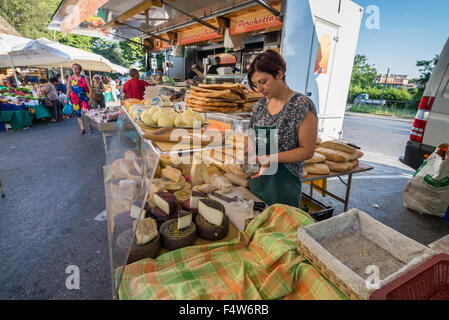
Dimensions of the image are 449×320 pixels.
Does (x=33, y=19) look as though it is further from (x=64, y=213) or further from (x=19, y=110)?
(x=64, y=213)

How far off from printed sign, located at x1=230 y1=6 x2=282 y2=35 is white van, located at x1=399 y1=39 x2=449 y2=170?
107 inches

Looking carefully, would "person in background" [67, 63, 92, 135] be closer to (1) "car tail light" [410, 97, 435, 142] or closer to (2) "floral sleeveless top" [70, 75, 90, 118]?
(2) "floral sleeveless top" [70, 75, 90, 118]

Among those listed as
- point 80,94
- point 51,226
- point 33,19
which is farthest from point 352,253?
point 33,19

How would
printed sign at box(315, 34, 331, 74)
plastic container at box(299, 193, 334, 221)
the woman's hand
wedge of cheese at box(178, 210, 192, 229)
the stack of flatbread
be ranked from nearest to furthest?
wedge of cheese at box(178, 210, 192, 229) < the woman's hand < the stack of flatbread < plastic container at box(299, 193, 334, 221) < printed sign at box(315, 34, 331, 74)

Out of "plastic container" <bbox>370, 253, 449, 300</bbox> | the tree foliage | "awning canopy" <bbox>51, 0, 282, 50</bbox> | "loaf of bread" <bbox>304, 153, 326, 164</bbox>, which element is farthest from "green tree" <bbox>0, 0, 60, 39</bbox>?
"plastic container" <bbox>370, 253, 449, 300</bbox>

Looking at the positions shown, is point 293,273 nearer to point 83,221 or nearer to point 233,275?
point 233,275

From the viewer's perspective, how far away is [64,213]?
3.30 metres

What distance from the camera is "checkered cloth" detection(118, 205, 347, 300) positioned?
2.91ft

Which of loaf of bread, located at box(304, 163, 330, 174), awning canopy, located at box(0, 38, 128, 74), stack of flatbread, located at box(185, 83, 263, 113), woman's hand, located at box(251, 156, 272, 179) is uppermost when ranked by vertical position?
awning canopy, located at box(0, 38, 128, 74)

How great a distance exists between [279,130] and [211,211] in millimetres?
810

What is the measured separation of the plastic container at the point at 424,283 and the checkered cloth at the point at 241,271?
173 mm

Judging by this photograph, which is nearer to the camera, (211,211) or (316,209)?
(211,211)

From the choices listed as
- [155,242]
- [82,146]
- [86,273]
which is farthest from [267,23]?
[82,146]

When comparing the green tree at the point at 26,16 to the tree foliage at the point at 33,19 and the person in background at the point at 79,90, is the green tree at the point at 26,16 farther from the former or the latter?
the person in background at the point at 79,90
